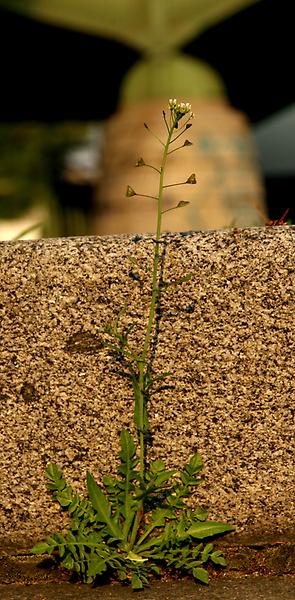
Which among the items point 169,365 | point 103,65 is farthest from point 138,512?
point 103,65

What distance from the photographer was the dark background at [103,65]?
7.37 metres

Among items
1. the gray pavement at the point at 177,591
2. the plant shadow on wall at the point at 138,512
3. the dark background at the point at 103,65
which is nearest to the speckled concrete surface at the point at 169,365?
the plant shadow on wall at the point at 138,512

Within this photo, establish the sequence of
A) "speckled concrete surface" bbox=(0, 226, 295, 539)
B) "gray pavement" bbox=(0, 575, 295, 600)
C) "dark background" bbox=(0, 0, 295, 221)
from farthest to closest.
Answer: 1. "dark background" bbox=(0, 0, 295, 221)
2. "speckled concrete surface" bbox=(0, 226, 295, 539)
3. "gray pavement" bbox=(0, 575, 295, 600)

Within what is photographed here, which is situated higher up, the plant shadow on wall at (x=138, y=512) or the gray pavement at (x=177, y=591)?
the plant shadow on wall at (x=138, y=512)

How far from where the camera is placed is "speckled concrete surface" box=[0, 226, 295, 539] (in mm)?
1937

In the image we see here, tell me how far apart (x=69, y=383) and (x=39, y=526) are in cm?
36

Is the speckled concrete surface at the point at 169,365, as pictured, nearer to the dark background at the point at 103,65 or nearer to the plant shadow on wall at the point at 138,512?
the plant shadow on wall at the point at 138,512

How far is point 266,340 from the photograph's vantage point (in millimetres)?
1938

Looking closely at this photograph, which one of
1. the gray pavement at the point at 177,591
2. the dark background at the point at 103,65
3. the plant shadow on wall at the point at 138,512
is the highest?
the dark background at the point at 103,65

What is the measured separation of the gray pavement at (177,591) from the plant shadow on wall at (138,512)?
25mm

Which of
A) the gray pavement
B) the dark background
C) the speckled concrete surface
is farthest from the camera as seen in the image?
the dark background

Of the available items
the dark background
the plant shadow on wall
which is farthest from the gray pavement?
the dark background

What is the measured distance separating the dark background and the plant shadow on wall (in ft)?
16.1

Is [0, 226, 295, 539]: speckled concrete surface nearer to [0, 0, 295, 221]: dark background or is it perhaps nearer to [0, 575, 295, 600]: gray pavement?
[0, 575, 295, 600]: gray pavement
